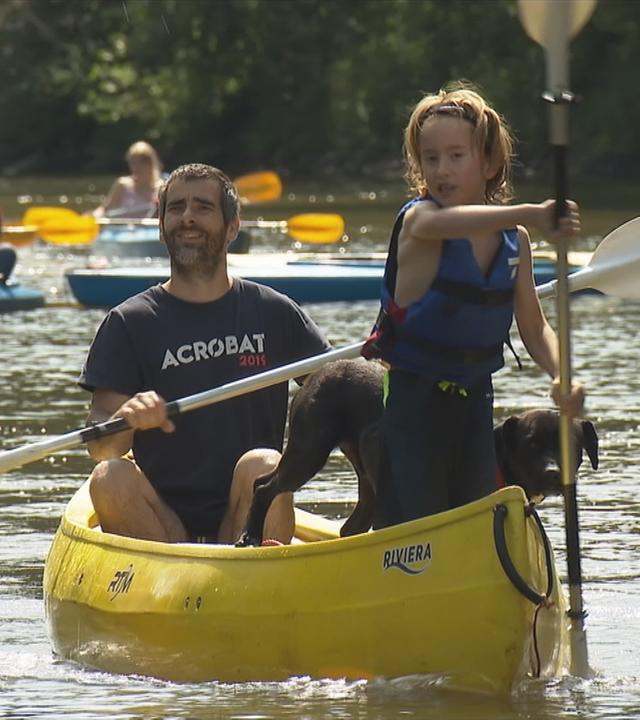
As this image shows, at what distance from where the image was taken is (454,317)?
501 cm

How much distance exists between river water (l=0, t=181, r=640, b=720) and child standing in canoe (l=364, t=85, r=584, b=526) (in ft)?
1.76

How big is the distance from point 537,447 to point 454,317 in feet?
4.17

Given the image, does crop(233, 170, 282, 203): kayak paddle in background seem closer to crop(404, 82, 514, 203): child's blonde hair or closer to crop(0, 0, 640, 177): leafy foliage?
crop(0, 0, 640, 177): leafy foliage

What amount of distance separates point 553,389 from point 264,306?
1314mm

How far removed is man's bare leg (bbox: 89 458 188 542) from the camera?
233 inches

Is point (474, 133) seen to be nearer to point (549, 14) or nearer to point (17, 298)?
point (549, 14)

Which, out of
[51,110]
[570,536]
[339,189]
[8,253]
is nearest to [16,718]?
[570,536]

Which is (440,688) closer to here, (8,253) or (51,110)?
(8,253)

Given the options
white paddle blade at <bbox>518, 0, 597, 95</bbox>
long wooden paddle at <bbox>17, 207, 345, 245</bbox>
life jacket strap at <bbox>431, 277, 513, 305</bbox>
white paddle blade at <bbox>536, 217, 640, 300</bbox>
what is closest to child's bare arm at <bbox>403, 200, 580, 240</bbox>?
life jacket strap at <bbox>431, 277, 513, 305</bbox>

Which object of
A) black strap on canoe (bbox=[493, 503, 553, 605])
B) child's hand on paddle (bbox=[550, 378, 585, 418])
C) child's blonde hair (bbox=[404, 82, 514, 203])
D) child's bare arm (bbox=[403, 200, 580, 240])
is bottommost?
black strap on canoe (bbox=[493, 503, 553, 605])

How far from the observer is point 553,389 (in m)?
5.04

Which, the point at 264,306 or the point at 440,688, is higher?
the point at 264,306

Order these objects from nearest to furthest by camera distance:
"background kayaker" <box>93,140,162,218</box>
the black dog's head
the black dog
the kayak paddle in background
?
the black dog → the black dog's head → "background kayaker" <box>93,140,162,218</box> → the kayak paddle in background

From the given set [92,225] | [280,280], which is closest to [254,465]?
[280,280]
